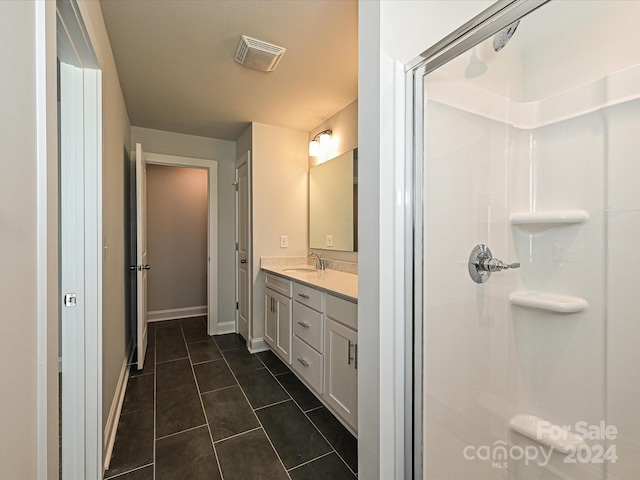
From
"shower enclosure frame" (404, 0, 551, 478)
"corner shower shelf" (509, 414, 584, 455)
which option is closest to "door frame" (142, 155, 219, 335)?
"shower enclosure frame" (404, 0, 551, 478)

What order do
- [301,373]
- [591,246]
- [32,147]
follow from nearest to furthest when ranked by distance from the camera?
[32,147], [591,246], [301,373]

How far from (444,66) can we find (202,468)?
2.12 metres

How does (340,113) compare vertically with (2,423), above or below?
above

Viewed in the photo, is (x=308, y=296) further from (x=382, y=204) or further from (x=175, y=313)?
→ (x=175, y=313)

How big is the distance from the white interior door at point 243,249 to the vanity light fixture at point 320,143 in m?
0.66

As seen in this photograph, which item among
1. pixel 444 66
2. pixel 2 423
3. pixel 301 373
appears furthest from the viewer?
pixel 301 373

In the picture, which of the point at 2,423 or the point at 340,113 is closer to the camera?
the point at 2,423

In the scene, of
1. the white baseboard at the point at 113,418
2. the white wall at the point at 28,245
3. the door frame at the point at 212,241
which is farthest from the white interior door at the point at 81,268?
the door frame at the point at 212,241

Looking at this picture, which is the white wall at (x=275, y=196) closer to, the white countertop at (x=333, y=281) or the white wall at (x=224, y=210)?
the white countertop at (x=333, y=281)

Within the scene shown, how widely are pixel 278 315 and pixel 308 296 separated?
2.17ft

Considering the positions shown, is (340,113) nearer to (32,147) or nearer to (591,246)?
(591,246)

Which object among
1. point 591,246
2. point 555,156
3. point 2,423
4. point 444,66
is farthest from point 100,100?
point 591,246

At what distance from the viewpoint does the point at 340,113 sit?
290 cm

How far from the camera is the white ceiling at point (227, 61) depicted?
161 cm
